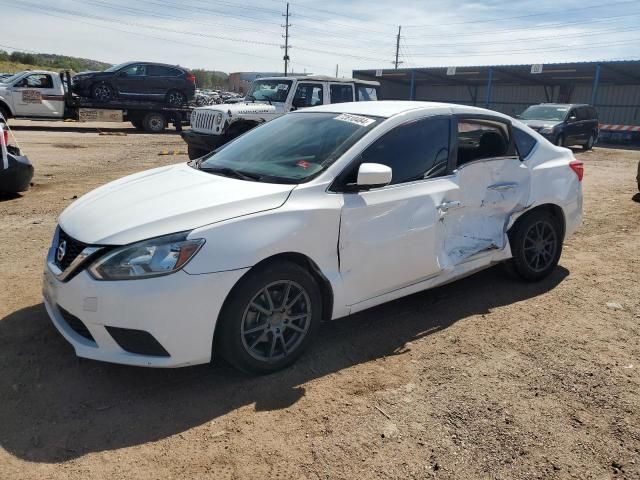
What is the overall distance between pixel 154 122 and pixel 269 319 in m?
20.1

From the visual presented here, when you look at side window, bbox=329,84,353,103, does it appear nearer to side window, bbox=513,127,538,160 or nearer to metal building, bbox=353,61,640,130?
side window, bbox=513,127,538,160

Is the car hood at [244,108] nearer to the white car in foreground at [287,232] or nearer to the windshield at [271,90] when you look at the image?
the windshield at [271,90]

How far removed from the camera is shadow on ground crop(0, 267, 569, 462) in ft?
8.72

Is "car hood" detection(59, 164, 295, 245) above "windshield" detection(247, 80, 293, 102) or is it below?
below

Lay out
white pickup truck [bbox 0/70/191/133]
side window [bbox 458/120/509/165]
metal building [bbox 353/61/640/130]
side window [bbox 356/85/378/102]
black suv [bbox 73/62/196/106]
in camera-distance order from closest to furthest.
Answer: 1. side window [bbox 458/120/509/165]
2. side window [bbox 356/85/378/102]
3. white pickup truck [bbox 0/70/191/133]
4. black suv [bbox 73/62/196/106]
5. metal building [bbox 353/61/640/130]

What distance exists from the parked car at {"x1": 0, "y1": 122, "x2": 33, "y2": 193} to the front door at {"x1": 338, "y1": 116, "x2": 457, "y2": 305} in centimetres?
590

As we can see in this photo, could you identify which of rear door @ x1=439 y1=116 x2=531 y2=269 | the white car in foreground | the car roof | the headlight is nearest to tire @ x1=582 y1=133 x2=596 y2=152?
the white car in foreground

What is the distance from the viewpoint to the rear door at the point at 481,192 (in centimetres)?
405

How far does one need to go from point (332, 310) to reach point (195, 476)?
1336mm

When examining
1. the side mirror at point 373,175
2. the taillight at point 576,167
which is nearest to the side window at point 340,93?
the taillight at point 576,167

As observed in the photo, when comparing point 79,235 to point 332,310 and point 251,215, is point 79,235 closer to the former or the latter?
point 251,215

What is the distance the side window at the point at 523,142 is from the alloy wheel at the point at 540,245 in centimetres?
64

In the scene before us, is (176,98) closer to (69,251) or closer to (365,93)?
(365,93)

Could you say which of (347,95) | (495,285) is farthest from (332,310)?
(347,95)
